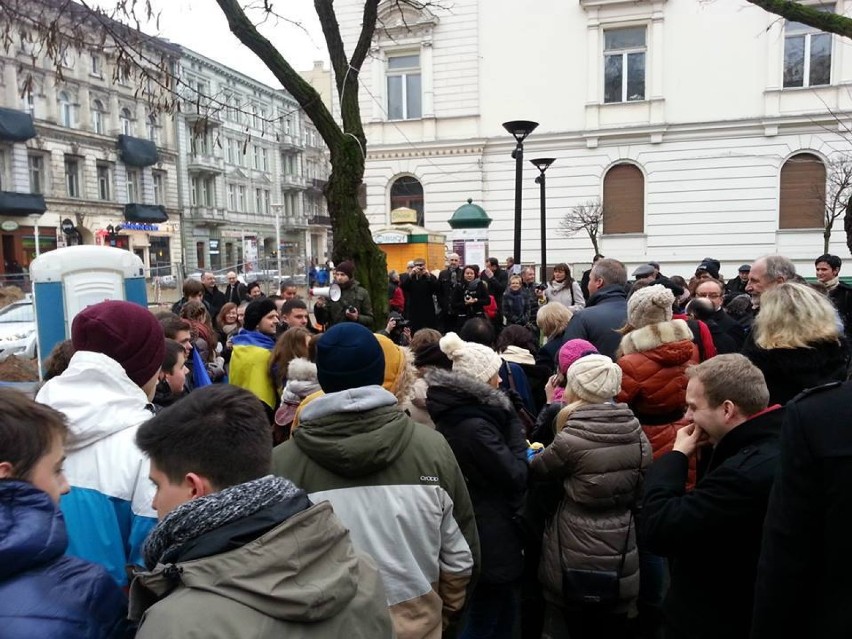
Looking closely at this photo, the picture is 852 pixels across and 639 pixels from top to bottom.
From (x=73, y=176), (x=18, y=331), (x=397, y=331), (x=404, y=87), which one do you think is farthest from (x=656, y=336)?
(x=73, y=176)

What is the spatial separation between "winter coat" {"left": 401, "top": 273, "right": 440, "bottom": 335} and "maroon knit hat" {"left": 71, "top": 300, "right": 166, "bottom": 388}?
331 inches

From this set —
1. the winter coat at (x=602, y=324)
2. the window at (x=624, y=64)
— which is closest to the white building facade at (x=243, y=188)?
the window at (x=624, y=64)

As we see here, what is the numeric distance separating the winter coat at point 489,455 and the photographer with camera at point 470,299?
22.2ft

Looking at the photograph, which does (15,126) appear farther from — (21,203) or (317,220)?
(317,220)

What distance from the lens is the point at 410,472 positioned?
2.31m

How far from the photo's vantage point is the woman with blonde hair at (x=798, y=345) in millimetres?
2945

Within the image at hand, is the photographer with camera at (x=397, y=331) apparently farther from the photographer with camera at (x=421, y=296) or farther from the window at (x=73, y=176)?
the window at (x=73, y=176)

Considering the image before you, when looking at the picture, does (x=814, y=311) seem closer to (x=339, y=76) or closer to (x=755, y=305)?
(x=755, y=305)

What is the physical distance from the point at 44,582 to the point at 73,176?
52307 millimetres

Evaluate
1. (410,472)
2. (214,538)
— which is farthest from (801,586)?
(214,538)

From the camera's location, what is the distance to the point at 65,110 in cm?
4538

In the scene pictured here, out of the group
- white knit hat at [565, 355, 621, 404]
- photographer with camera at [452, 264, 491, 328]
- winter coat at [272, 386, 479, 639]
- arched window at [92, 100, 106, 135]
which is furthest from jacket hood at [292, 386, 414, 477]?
arched window at [92, 100, 106, 135]

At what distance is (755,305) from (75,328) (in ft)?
18.4

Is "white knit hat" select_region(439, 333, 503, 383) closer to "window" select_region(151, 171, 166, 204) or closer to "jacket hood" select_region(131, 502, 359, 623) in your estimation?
"jacket hood" select_region(131, 502, 359, 623)
